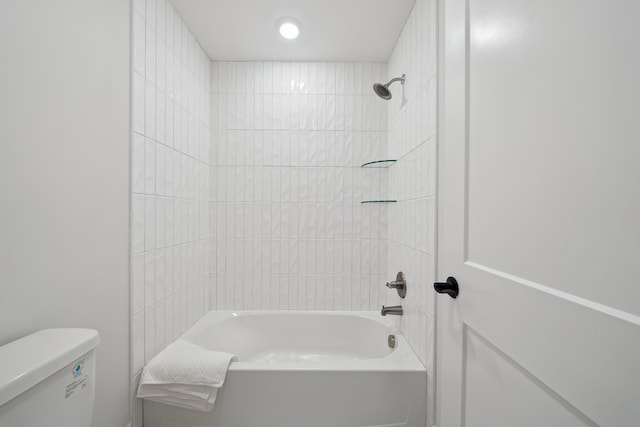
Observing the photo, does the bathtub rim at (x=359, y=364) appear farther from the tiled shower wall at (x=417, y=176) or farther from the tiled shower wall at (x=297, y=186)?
the tiled shower wall at (x=297, y=186)

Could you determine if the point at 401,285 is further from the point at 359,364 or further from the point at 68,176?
the point at 68,176

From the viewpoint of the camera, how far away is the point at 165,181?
1.55 metres

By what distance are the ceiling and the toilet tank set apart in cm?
168

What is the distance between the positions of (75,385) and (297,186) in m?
1.62

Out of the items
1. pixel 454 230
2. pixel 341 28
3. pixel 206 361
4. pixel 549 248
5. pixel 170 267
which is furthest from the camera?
pixel 341 28

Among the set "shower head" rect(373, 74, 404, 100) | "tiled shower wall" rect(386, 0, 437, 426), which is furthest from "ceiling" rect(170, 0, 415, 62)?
"shower head" rect(373, 74, 404, 100)

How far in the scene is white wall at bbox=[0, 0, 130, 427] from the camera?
0.78 m

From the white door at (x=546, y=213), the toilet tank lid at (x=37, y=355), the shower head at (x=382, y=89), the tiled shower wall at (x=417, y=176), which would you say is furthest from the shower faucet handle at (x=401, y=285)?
the toilet tank lid at (x=37, y=355)

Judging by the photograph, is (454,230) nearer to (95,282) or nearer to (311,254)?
(95,282)

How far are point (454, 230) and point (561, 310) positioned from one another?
0.41 meters

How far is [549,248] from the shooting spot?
56cm

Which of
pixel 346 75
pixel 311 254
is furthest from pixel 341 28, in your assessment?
pixel 311 254

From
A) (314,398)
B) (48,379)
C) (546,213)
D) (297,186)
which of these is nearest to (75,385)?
(48,379)

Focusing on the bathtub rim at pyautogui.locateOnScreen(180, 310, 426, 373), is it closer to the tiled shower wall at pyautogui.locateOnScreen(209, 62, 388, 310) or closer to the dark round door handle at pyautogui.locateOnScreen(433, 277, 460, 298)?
the tiled shower wall at pyautogui.locateOnScreen(209, 62, 388, 310)
